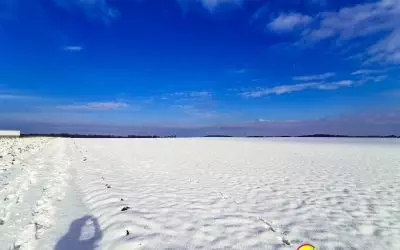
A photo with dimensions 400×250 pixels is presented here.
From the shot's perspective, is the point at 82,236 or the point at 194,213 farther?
the point at 194,213

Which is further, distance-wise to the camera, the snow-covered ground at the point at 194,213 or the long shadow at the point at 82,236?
the snow-covered ground at the point at 194,213

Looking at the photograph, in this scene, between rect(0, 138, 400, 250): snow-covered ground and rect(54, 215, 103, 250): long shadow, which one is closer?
rect(54, 215, 103, 250): long shadow

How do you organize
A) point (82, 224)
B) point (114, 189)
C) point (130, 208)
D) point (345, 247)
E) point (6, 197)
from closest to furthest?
point (345, 247) → point (82, 224) → point (130, 208) → point (6, 197) → point (114, 189)

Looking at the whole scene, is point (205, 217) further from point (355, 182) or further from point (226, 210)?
point (355, 182)

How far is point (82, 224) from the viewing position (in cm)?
619

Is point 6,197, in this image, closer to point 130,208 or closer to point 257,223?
point 130,208

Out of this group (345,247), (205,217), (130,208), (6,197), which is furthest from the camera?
(6,197)

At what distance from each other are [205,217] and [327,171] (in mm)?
10429

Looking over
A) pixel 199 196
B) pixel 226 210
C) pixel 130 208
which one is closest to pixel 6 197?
pixel 130 208

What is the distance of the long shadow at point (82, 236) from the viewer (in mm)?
5051

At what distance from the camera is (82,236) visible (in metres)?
5.52

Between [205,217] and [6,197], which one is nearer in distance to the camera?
[205,217]

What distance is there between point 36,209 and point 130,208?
2299 mm

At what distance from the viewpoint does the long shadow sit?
5.05m
